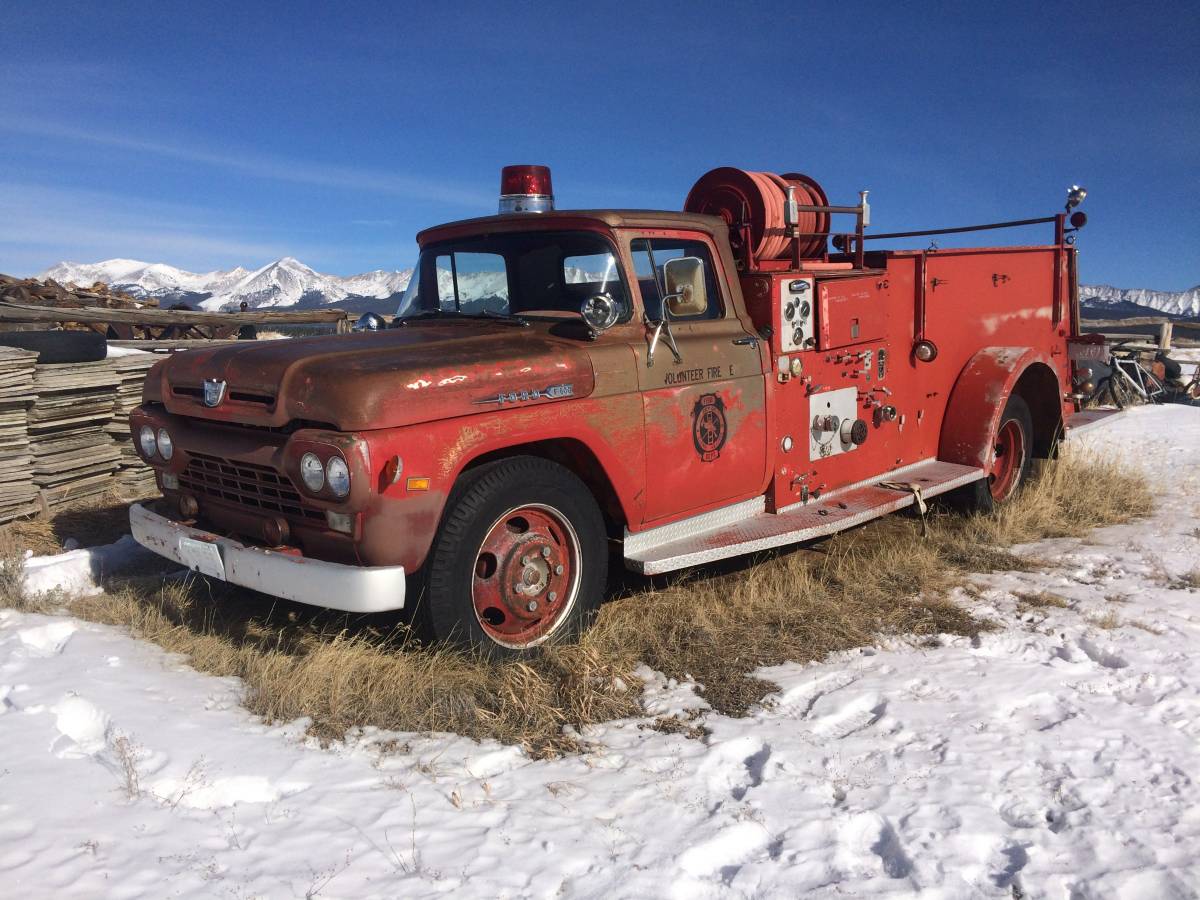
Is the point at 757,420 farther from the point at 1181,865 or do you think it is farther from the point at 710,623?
the point at 1181,865

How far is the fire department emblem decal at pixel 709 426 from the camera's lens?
473 cm

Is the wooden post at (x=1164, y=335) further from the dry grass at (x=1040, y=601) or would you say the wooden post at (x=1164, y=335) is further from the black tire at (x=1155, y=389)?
the dry grass at (x=1040, y=601)

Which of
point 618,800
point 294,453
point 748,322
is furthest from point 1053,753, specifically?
point 294,453

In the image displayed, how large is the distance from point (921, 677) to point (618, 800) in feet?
5.55

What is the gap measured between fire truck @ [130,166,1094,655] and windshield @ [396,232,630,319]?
13 mm

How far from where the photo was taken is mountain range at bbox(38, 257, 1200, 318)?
123 metres

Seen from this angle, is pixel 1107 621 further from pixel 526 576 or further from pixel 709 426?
pixel 526 576

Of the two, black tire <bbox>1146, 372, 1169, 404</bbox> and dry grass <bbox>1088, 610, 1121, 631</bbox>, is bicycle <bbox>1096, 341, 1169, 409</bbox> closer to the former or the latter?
black tire <bbox>1146, 372, 1169, 404</bbox>

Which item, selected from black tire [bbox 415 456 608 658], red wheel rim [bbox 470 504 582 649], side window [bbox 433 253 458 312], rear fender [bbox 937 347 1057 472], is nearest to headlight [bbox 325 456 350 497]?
black tire [bbox 415 456 608 658]

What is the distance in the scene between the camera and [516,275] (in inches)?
194

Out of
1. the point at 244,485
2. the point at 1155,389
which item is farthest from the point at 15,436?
the point at 1155,389

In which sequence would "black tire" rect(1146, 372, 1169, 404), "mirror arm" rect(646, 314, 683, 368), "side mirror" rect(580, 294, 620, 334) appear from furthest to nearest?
"black tire" rect(1146, 372, 1169, 404) < "mirror arm" rect(646, 314, 683, 368) < "side mirror" rect(580, 294, 620, 334)

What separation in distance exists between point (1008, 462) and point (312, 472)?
577cm

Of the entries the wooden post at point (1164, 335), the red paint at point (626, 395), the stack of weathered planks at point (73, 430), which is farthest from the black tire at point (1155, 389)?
the stack of weathered planks at point (73, 430)
